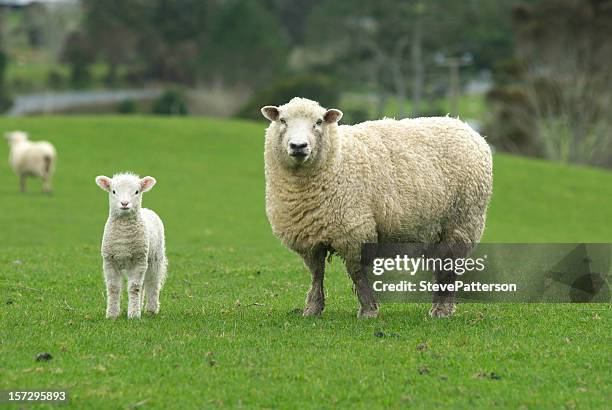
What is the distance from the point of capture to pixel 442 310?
10.7 m

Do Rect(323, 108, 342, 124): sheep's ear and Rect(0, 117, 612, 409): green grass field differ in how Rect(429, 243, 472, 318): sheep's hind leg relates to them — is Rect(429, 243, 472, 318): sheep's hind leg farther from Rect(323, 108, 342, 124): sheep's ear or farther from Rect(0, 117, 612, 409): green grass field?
Rect(323, 108, 342, 124): sheep's ear

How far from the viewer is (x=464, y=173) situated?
11055 mm

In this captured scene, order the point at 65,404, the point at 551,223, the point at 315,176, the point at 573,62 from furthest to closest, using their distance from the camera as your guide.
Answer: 1. the point at 573,62
2. the point at 551,223
3. the point at 315,176
4. the point at 65,404

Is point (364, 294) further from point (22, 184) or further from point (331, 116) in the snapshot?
point (22, 184)

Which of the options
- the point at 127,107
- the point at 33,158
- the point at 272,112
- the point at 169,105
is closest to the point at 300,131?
the point at 272,112

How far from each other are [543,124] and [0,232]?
111ft

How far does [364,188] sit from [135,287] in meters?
2.55

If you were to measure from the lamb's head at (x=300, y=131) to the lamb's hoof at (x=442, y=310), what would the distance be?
2.10 m

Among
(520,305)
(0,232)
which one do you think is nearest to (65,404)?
(520,305)

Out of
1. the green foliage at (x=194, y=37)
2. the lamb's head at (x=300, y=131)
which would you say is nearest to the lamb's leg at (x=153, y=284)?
the lamb's head at (x=300, y=131)

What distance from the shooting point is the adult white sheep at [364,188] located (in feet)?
33.5

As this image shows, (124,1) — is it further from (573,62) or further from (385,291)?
(385,291)

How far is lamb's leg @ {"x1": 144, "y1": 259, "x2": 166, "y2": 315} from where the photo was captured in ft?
34.5

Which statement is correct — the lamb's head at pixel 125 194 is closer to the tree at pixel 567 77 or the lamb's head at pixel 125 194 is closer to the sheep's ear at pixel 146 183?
the sheep's ear at pixel 146 183
